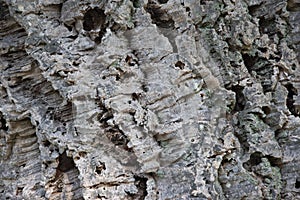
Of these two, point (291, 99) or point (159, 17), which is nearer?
point (159, 17)

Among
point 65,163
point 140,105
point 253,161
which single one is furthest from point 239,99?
point 65,163

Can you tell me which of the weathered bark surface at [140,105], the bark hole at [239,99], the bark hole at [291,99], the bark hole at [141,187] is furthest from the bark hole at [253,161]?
the bark hole at [141,187]

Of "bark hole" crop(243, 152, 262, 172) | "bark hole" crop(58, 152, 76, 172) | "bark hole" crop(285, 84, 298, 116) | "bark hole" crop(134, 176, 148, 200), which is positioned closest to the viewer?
"bark hole" crop(134, 176, 148, 200)

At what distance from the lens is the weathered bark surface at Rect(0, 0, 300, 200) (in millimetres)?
1993

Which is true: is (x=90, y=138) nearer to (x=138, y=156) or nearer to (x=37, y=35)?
(x=138, y=156)

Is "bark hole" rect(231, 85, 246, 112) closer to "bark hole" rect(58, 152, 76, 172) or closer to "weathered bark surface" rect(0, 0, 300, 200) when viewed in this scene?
"weathered bark surface" rect(0, 0, 300, 200)

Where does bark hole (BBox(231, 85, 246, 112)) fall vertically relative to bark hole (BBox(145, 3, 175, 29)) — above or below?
below

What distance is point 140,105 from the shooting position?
80.0 inches

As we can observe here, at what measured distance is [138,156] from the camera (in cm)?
197

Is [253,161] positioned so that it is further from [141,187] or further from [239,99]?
[141,187]

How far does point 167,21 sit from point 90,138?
0.78 meters

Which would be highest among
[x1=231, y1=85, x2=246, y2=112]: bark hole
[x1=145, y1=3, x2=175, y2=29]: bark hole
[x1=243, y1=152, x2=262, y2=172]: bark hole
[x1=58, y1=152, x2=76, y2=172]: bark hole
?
[x1=145, y1=3, x2=175, y2=29]: bark hole

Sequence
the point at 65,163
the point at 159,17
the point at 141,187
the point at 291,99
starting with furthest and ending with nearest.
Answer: the point at 291,99, the point at 159,17, the point at 65,163, the point at 141,187

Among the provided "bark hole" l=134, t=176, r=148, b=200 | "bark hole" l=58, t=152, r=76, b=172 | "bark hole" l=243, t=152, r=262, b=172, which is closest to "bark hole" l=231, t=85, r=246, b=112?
"bark hole" l=243, t=152, r=262, b=172
